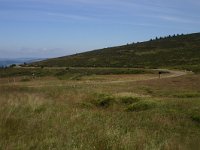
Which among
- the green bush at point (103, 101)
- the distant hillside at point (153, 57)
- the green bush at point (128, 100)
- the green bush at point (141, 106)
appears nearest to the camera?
the green bush at point (141, 106)

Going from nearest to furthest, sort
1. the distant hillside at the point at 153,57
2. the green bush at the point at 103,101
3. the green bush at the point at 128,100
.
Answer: the green bush at the point at 103,101
the green bush at the point at 128,100
the distant hillside at the point at 153,57

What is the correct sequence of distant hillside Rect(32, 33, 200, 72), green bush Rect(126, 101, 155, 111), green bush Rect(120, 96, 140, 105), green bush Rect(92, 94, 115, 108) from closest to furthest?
green bush Rect(126, 101, 155, 111) → green bush Rect(92, 94, 115, 108) → green bush Rect(120, 96, 140, 105) → distant hillside Rect(32, 33, 200, 72)

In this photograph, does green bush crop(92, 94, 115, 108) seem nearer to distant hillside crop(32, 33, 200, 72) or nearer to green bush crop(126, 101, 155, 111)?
green bush crop(126, 101, 155, 111)

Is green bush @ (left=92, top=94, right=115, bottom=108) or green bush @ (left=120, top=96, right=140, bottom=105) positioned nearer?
green bush @ (left=92, top=94, right=115, bottom=108)

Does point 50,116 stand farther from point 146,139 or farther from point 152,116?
point 152,116

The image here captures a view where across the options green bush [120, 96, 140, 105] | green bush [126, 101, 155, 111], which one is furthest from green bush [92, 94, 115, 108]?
green bush [126, 101, 155, 111]

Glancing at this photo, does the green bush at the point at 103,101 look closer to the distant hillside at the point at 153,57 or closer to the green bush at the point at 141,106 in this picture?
the green bush at the point at 141,106

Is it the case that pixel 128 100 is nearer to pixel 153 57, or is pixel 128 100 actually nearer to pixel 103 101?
pixel 103 101

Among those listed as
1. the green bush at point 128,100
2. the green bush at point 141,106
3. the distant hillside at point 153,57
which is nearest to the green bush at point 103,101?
the green bush at point 128,100

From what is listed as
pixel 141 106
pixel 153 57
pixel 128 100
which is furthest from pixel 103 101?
pixel 153 57

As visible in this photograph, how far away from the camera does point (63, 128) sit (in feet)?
32.3

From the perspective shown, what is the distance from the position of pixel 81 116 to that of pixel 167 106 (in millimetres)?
9679

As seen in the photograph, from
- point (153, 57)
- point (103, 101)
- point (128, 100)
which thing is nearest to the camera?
point (103, 101)

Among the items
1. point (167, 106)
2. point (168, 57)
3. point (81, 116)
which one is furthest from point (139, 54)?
Answer: point (81, 116)
